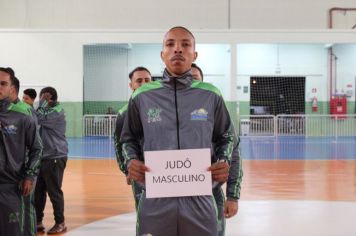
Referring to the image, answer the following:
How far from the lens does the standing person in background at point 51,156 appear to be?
250 inches

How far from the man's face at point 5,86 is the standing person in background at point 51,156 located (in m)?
2.41

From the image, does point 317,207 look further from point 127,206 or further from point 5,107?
point 5,107

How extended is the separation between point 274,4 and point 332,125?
22.2 feet

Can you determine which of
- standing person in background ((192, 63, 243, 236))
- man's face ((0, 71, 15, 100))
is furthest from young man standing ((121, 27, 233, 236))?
man's face ((0, 71, 15, 100))

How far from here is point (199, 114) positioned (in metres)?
2.65

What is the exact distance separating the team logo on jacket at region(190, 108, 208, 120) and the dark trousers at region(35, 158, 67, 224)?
4.19 meters

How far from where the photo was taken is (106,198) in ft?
28.0

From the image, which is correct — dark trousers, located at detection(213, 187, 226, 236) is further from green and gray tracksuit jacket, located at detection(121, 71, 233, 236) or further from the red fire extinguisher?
the red fire extinguisher

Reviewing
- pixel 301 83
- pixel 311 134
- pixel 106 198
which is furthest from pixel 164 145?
pixel 301 83

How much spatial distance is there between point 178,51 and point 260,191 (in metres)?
6.80

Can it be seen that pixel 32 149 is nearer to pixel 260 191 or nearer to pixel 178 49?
pixel 178 49

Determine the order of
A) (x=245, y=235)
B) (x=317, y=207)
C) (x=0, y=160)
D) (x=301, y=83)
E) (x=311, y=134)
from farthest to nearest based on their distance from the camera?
(x=301, y=83) → (x=311, y=134) → (x=317, y=207) → (x=245, y=235) → (x=0, y=160)

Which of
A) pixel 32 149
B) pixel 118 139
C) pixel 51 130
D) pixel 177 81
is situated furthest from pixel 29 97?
pixel 177 81

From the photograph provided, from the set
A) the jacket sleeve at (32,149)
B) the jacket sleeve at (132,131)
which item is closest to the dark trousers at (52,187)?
the jacket sleeve at (32,149)
